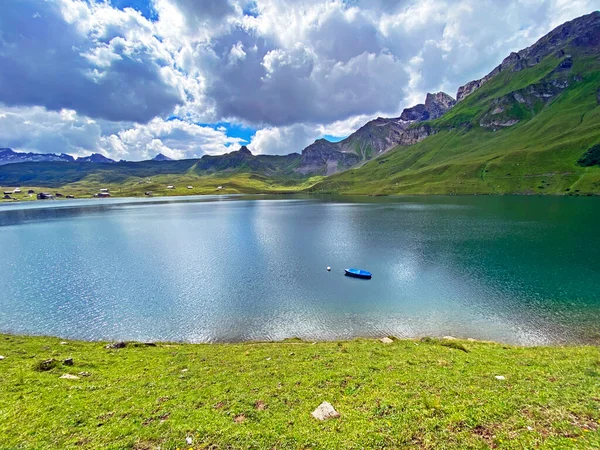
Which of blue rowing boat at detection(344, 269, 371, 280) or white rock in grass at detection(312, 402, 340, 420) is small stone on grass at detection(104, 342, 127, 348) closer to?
white rock in grass at detection(312, 402, 340, 420)

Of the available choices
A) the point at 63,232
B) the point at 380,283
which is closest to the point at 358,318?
the point at 380,283

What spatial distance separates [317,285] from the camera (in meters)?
53.5

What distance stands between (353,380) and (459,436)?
22.6 feet

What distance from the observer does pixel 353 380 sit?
17.7 metres

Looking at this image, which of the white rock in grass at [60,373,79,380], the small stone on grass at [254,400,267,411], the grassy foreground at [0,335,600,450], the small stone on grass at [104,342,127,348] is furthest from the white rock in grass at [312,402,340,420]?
the small stone on grass at [104,342,127,348]

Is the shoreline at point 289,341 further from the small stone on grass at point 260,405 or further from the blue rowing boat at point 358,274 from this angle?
the blue rowing boat at point 358,274

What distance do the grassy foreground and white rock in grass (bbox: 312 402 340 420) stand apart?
0.35 m

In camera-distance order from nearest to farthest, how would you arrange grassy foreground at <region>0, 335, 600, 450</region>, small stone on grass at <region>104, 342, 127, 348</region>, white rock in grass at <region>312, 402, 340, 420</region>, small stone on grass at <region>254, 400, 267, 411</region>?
grassy foreground at <region>0, 335, 600, 450</region> → white rock in grass at <region>312, 402, 340, 420</region> → small stone on grass at <region>254, 400, 267, 411</region> → small stone on grass at <region>104, 342, 127, 348</region>

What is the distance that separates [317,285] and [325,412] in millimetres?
39606

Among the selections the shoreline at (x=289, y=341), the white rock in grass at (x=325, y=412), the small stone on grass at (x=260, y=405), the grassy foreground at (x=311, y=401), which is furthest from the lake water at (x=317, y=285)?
the white rock in grass at (x=325, y=412)

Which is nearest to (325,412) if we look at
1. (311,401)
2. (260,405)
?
(311,401)

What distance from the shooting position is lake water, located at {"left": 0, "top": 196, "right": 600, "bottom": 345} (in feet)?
122

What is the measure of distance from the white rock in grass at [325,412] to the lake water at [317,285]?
21.4 m

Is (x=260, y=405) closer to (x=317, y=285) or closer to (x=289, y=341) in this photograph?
(x=289, y=341)
